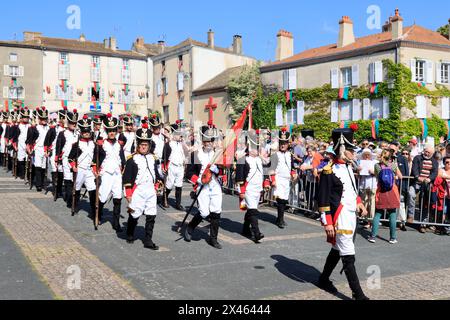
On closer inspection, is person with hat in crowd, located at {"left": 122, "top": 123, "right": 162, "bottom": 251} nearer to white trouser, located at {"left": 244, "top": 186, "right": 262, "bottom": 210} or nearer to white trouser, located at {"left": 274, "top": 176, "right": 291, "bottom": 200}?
white trouser, located at {"left": 244, "top": 186, "right": 262, "bottom": 210}

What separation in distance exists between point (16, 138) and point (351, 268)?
14.4m

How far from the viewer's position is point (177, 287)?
21.5 ft

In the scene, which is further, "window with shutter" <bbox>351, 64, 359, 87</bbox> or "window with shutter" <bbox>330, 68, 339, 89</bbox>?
"window with shutter" <bbox>330, 68, 339, 89</bbox>

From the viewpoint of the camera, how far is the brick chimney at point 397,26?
102 ft

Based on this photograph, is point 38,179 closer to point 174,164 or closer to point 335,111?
point 174,164

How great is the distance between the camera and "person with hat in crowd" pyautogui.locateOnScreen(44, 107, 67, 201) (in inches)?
520

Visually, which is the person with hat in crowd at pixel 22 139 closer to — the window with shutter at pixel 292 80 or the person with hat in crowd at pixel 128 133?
the person with hat in crowd at pixel 128 133

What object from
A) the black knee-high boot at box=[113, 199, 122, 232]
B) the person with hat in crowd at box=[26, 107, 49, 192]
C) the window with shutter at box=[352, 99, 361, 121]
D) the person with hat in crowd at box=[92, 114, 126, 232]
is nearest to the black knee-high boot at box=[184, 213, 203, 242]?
the black knee-high boot at box=[113, 199, 122, 232]

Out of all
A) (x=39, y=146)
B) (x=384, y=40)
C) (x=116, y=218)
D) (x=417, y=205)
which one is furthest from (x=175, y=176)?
(x=384, y=40)

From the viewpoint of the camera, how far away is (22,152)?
17.3m

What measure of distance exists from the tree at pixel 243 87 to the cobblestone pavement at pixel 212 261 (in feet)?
101

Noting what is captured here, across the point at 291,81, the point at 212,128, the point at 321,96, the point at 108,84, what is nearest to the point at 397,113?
the point at 321,96

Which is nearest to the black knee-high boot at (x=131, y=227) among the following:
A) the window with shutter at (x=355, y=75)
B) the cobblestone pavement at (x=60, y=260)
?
the cobblestone pavement at (x=60, y=260)

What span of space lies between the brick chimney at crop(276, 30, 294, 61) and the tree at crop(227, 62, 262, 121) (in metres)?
2.67
